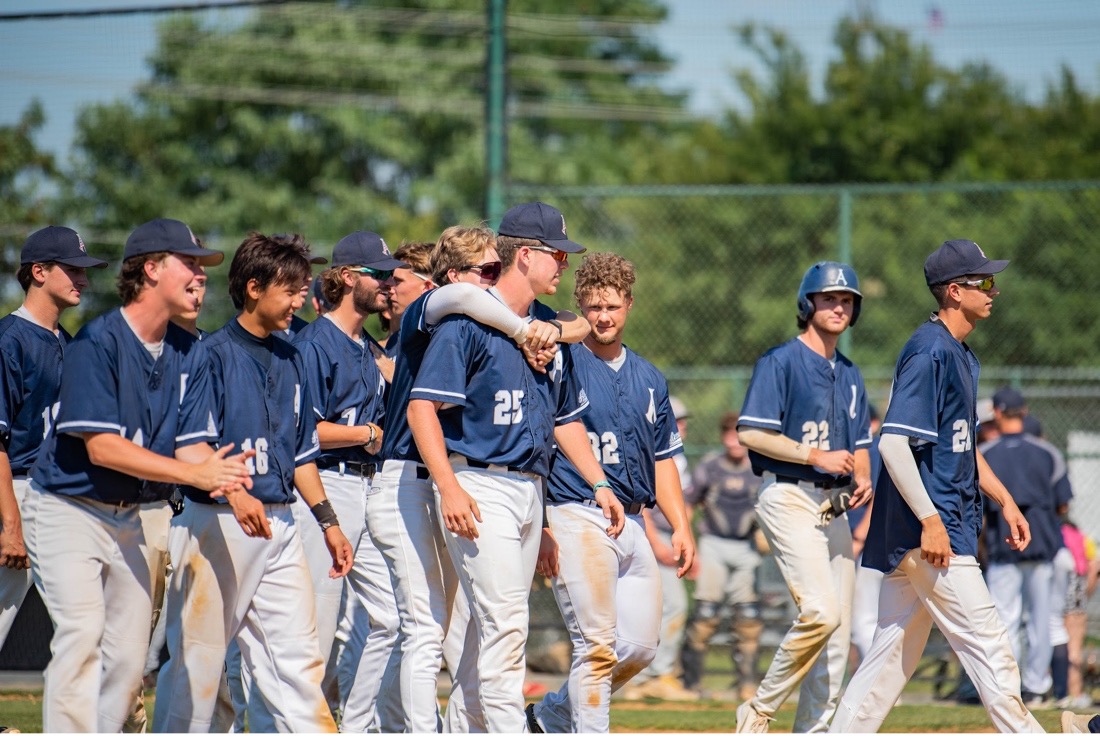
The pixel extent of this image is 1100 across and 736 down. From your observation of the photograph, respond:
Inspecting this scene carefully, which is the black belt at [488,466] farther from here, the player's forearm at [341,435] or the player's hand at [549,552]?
the player's forearm at [341,435]

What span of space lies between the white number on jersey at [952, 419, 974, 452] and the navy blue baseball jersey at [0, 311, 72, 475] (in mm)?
4253

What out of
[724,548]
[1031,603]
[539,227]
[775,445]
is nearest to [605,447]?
[775,445]

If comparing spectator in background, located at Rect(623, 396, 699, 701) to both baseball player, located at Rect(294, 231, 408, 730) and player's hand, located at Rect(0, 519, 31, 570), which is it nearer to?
baseball player, located at Rect(294, 231, 408, 730)

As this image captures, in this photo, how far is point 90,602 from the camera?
4797 millimetres

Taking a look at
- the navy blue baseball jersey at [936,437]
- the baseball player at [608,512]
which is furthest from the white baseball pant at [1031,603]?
the baseball player at [608,512]

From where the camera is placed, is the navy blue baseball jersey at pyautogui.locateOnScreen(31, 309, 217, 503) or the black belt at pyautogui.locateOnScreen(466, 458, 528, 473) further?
the black belt at pyautogui.locateOnScreen(466, 458, 528, 473)

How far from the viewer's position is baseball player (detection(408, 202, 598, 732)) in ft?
17.1

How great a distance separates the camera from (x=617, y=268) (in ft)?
21.2

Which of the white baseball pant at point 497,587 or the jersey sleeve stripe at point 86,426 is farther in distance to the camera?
the white baseball pant at point 497,587

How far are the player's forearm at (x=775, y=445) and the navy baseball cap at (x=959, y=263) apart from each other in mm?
1124

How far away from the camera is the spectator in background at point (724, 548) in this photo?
1087cm

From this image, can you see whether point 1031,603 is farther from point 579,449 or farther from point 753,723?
point 579,449

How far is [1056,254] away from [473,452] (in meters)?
12.2

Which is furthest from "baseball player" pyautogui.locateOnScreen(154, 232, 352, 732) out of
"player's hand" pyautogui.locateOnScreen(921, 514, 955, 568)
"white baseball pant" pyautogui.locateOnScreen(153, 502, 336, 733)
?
"player's hand" pyautogui.locateOnScreen(921, 514, 955, 568)
